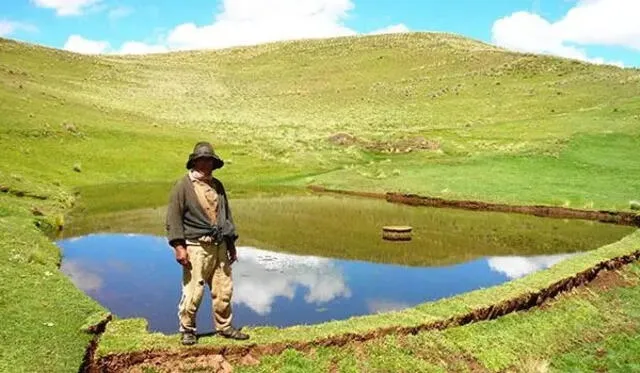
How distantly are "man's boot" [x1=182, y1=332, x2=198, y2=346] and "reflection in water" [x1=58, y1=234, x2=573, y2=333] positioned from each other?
2.42 m

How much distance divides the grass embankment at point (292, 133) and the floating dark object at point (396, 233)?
1083 centimetres

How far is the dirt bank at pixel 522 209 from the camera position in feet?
107

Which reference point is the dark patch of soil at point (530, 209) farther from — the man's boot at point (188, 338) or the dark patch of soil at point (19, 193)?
the man's boot at point (188, 338)

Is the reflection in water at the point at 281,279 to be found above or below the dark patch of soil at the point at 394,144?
below

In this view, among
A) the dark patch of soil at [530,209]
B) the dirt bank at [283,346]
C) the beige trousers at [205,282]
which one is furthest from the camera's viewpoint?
the dark patch of soil at [530,209]

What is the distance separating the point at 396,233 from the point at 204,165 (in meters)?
16.6

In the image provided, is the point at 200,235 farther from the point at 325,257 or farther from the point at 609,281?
the point at 609,281

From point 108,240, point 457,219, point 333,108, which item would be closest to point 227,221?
point 108,240

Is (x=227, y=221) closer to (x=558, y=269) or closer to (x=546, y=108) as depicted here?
(x=558, y=269)

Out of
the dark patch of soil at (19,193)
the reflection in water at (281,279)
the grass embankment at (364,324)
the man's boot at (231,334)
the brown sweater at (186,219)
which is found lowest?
the reflection in water at (281,279)

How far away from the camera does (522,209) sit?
35281 millimetres

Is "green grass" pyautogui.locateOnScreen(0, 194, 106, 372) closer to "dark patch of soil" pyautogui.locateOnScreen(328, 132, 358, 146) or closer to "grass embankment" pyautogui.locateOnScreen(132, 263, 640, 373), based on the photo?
"grass embankment" pyautogui.locateOnScreen(132, 263, 640, 373)

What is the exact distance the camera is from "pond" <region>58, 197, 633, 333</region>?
1753cm

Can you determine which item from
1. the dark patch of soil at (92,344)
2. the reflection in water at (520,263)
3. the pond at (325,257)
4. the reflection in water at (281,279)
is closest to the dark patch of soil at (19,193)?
the pond at (325,257)
